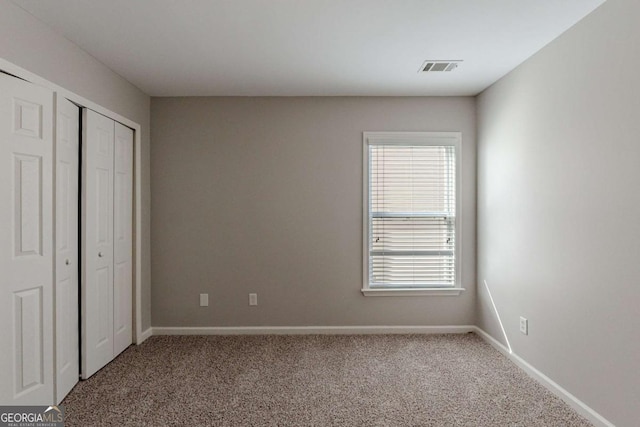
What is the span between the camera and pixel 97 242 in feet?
10.6

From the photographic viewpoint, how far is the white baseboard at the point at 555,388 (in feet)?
8.05

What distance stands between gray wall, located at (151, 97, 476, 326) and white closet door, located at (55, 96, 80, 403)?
127cm

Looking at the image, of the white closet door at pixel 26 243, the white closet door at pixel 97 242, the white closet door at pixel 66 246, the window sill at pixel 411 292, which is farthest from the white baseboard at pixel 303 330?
the white closet door at pixel 26 243

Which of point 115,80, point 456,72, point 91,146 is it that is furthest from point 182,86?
point 456,72

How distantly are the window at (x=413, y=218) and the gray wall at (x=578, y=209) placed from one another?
63cm

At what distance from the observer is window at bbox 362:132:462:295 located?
4.30m

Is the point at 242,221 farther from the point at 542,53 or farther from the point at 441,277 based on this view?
the point at 542,53

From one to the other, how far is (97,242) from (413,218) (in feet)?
9.90

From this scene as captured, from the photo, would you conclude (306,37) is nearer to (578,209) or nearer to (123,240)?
(578,209)

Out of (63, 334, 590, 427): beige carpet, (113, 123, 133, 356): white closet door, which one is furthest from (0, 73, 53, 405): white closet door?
(113, 123, 133, 356): white closet door

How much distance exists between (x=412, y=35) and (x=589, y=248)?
5.98ft

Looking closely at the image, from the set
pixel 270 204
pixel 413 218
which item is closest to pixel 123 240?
pixel 270 204

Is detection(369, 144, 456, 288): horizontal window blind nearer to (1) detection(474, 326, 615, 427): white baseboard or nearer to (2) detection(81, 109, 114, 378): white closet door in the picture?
(1) detection(474, 326, 615, 427): white baseboard

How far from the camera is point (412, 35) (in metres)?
2.79
